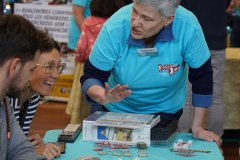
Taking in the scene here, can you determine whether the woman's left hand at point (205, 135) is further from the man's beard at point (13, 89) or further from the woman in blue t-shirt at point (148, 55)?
the man's beard at point (13, 89)

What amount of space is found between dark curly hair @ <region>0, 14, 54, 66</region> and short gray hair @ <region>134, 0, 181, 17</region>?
2.24 ft

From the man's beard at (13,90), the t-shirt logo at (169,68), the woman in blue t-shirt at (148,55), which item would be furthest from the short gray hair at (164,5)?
the man's beard at (13,90)

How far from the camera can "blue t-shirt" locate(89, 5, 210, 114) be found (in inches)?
95.3

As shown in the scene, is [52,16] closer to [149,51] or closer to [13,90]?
[149,51]

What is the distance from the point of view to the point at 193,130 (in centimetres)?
258

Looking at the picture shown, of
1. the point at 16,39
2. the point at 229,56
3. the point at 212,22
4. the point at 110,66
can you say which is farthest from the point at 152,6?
the point at 229,56

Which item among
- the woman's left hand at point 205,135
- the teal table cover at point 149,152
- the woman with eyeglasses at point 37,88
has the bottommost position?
the woman's left hand at point 205,135

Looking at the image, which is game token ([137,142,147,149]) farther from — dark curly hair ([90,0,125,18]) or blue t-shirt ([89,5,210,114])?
dark curly hair ([90,0,125,18])

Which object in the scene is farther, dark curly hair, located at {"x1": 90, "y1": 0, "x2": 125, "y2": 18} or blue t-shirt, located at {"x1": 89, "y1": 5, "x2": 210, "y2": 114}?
dark curly hair, located at {"x1": 90, "y1": 0, "x2": 125, "y2": 18}

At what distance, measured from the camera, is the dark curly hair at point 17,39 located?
167cm

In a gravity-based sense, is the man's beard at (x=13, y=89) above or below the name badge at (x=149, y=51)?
above

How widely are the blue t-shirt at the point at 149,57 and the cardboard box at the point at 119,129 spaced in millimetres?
162

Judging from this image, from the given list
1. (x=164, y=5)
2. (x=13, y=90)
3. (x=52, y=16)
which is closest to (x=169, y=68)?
(x=164, y=5)

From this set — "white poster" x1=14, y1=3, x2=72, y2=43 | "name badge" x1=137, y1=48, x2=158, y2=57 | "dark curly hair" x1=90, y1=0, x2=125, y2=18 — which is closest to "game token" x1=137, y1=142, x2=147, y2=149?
"name badge" x1=137, y1=48, x2=158, y2=57
